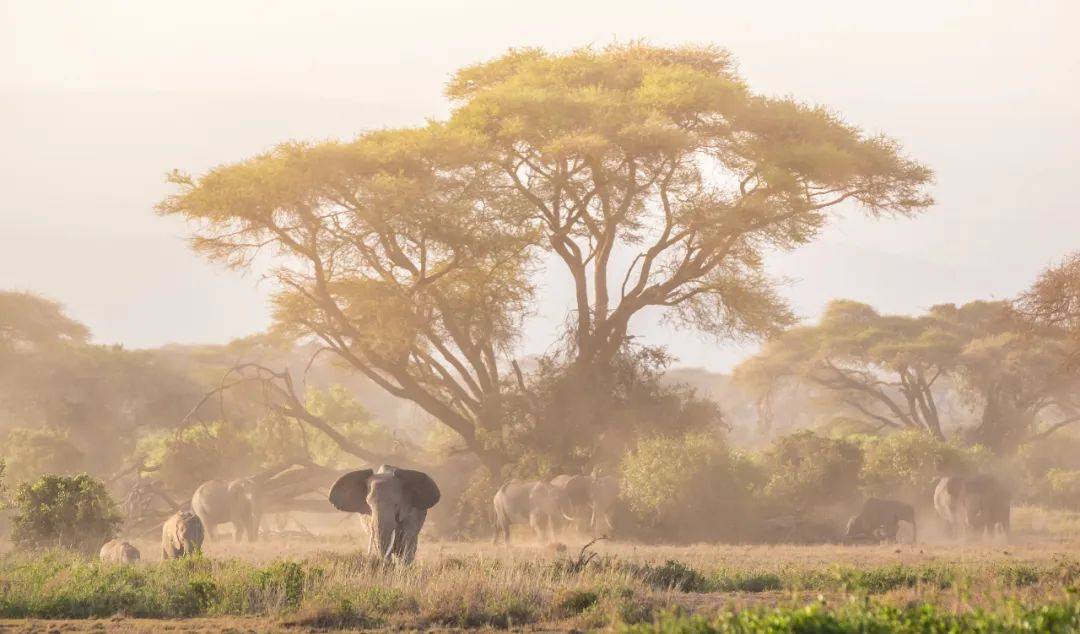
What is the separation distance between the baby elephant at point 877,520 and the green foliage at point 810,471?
6.18ft

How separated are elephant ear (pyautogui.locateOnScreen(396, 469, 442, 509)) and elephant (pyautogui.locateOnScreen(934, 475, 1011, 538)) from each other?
17.1 metres

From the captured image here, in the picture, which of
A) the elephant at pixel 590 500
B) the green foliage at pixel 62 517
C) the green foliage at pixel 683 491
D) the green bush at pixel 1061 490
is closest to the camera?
the green foliage at pixel 62 517

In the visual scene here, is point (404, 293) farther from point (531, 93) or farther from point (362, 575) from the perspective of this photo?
point (362, 575)

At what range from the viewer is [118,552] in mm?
22953

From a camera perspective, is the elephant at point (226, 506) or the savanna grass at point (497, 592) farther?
the elephant at point (226, 506)

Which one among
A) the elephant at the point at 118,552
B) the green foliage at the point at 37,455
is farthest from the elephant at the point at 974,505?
the green foliage at the point at 37,455

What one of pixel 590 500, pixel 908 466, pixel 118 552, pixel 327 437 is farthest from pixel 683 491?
pixel 327 437

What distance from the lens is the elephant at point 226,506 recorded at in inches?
1431

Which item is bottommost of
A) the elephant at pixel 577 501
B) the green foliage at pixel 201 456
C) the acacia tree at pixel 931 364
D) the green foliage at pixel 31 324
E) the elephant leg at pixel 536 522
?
the elephant leg at pixel 536 522

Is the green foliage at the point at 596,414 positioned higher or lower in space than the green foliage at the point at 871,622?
higher

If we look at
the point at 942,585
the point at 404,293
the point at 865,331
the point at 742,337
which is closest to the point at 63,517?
the point at 404,293

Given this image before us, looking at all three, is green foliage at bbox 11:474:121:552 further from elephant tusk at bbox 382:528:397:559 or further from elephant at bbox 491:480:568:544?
elephant at bbox 491:480:568:544

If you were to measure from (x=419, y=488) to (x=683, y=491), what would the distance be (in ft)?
42.7

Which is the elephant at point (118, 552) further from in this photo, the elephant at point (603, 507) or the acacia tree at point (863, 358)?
the acacia tree at point (863, 358)
